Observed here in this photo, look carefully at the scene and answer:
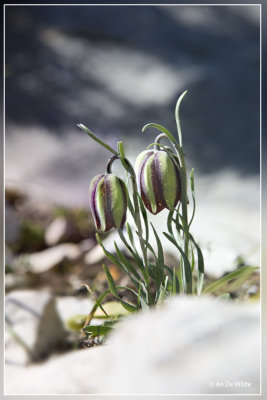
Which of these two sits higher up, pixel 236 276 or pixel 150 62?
pixel 150 62

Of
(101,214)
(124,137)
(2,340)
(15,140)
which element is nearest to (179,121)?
(124,137)

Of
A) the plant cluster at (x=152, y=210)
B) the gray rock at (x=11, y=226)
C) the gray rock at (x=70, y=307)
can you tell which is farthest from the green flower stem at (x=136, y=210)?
the gray rock at (x=11, y=226)

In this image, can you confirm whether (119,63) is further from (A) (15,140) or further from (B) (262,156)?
(B) (262,156)

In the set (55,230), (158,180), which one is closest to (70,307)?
(55,230)

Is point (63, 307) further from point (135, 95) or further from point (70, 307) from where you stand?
point (135, 95)

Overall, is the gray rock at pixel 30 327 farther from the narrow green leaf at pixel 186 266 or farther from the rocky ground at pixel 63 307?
the narrow green leaf at pixel 186 266

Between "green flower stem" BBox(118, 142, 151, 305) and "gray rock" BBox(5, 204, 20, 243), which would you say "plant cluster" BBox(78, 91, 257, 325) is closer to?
"green flower stem" BBox(118, 142, 151, 305)

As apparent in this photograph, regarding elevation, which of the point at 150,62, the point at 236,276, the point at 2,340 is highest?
the point at 150,62

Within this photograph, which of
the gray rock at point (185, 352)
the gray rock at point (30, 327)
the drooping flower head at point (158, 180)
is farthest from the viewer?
the gray rock at point (30, 327)
